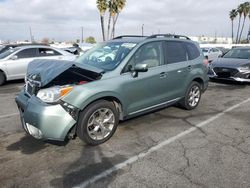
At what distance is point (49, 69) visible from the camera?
4.18 m

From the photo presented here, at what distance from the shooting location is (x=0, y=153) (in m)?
3.97

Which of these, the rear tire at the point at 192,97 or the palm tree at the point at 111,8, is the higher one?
the palm tree at the point at 111,8

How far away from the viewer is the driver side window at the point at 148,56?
4.68m

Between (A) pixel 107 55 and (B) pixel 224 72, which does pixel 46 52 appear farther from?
(B) pixel 224 72

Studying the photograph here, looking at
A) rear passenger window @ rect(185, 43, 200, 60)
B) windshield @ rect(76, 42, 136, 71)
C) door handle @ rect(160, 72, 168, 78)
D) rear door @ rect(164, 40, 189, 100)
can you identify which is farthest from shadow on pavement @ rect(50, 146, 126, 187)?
rear passenger window @ rect(185, 43, 200, 60)

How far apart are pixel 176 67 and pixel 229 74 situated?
16.6ft

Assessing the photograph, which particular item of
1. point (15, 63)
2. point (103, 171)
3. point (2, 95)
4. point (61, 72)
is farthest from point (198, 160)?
point (15, 63)

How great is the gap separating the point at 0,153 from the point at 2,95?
4677 mm

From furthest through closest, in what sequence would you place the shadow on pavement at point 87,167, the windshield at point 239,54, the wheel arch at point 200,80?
the windshield at point 239,54 → the wheel arch at point 200,80 → the shadow on pavement at point 87,167

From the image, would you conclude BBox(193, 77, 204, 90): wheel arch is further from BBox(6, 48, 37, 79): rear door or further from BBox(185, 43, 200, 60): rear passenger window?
BBox(6, 48, 37, 79): rear door

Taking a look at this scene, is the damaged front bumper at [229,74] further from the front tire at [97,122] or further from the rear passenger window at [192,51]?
the front tire at [97,122]

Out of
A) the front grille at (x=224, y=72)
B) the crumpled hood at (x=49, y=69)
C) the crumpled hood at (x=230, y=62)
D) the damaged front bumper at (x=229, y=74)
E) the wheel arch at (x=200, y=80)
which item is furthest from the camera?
the crumpled hood at (x=230, y=62)

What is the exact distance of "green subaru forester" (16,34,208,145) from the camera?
149 inches

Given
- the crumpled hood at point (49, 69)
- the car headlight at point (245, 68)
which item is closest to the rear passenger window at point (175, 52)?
the crumpled hood at point (49, 69)
